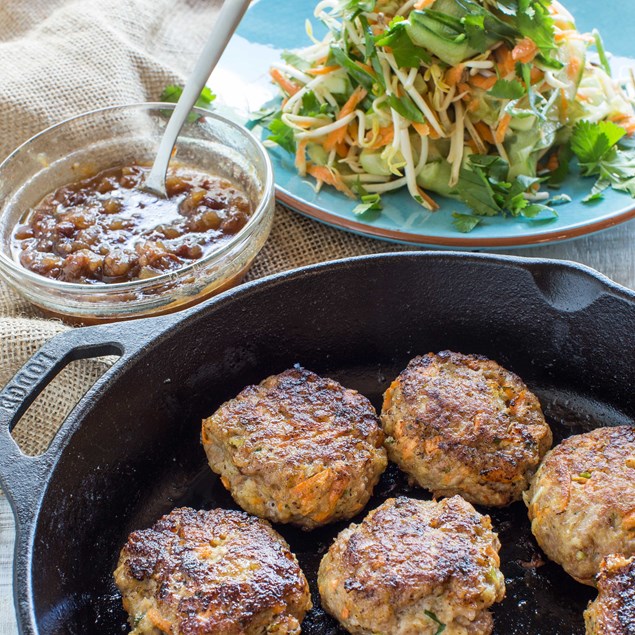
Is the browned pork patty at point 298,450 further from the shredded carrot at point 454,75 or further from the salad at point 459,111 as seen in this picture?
the shredded carrot at point 454,75

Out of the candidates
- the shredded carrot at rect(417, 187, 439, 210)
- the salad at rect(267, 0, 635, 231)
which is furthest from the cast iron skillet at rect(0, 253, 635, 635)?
the shredded carrot at rect(417, 187, 439, 210)

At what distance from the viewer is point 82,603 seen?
251 cm

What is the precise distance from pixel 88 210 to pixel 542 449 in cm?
237

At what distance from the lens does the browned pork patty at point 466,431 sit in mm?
2668

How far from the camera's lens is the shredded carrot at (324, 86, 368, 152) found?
4375 millimetres

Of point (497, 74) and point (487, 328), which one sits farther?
point (497, 74)

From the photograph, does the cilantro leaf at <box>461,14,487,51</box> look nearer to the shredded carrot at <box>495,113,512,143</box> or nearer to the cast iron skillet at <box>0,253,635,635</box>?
the shredded carrot at <box>495,113,512,143</box>

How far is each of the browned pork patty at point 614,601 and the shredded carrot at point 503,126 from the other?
245 cm

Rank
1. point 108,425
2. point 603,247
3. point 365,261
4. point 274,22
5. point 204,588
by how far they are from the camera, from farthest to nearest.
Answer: point 274,22 → point 603,247 → point 365,261 → point 108,425 → point 204,588

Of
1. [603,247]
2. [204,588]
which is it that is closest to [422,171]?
[603,247]

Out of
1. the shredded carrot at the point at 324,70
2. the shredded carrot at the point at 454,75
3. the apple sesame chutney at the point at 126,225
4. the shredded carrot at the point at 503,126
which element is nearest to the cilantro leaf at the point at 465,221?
the shredded carrot at the point at 503,126

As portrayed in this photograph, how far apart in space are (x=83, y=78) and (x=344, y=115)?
147 centimetres

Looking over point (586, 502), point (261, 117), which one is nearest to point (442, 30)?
point (261, 117)

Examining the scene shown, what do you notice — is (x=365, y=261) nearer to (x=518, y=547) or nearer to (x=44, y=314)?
(x=518, y=547)
